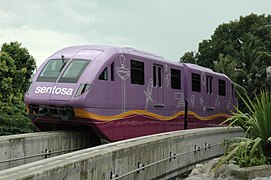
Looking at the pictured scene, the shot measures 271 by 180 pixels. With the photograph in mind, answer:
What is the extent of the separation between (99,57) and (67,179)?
6.25m

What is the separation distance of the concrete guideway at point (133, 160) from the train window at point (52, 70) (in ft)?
11.3

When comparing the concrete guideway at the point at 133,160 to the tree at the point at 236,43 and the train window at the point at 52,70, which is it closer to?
the train window at the point at 52,70

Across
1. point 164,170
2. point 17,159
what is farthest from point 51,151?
point 164,170

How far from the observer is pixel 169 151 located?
991 centimetres

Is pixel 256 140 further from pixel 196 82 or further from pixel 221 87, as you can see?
pixel 221 87

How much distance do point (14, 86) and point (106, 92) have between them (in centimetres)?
809

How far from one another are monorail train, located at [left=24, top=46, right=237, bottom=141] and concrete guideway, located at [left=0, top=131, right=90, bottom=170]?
1.65 feet

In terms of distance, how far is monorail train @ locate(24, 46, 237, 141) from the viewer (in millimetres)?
10969

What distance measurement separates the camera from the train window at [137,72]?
13023 millimetres

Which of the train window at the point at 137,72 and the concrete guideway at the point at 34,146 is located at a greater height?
the train window at the point at 137,72

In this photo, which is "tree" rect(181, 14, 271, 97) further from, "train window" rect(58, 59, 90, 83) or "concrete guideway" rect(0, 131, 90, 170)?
"concrete guideway" rect(0, 131, 90, 170)

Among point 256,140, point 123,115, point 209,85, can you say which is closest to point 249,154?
point 256,140

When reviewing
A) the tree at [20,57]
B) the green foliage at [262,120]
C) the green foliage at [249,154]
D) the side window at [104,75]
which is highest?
the tree at [20,57]

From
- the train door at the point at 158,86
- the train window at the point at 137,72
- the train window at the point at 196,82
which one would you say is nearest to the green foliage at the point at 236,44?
the train window at the point at 196,82
